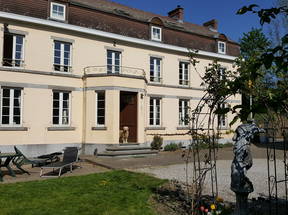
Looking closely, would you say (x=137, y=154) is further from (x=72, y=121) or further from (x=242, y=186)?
(x=242, y=186)

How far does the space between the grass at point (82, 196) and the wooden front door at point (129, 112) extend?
284 inches

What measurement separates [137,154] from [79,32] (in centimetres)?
785

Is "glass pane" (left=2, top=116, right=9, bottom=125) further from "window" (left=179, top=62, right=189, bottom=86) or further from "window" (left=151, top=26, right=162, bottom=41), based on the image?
"window" (left=179, top=62, right=189, bottom=86)

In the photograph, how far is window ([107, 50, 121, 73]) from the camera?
16.6 meters

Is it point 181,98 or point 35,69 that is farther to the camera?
point 181,98

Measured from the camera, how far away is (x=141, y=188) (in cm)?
710

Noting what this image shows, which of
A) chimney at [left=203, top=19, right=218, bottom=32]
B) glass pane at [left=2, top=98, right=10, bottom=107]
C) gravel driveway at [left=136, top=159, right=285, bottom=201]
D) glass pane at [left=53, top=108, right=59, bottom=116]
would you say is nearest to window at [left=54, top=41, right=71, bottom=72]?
glass pane at [left=53, top=108, right=59, bottom=116]

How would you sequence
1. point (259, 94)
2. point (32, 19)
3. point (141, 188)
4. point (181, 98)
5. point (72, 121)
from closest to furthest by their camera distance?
point (259, 94), point (141, 188), point (32, 19), point (72, 121), point (181, 98)

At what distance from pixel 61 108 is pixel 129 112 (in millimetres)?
4075

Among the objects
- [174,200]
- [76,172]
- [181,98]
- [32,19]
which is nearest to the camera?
[174,200]

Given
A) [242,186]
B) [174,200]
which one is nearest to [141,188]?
[174,200]

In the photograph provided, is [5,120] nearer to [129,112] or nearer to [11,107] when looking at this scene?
[11,107]

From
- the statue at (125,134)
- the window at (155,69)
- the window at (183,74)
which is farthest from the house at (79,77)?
the window at (183,74)

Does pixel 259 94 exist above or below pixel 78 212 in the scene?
above
